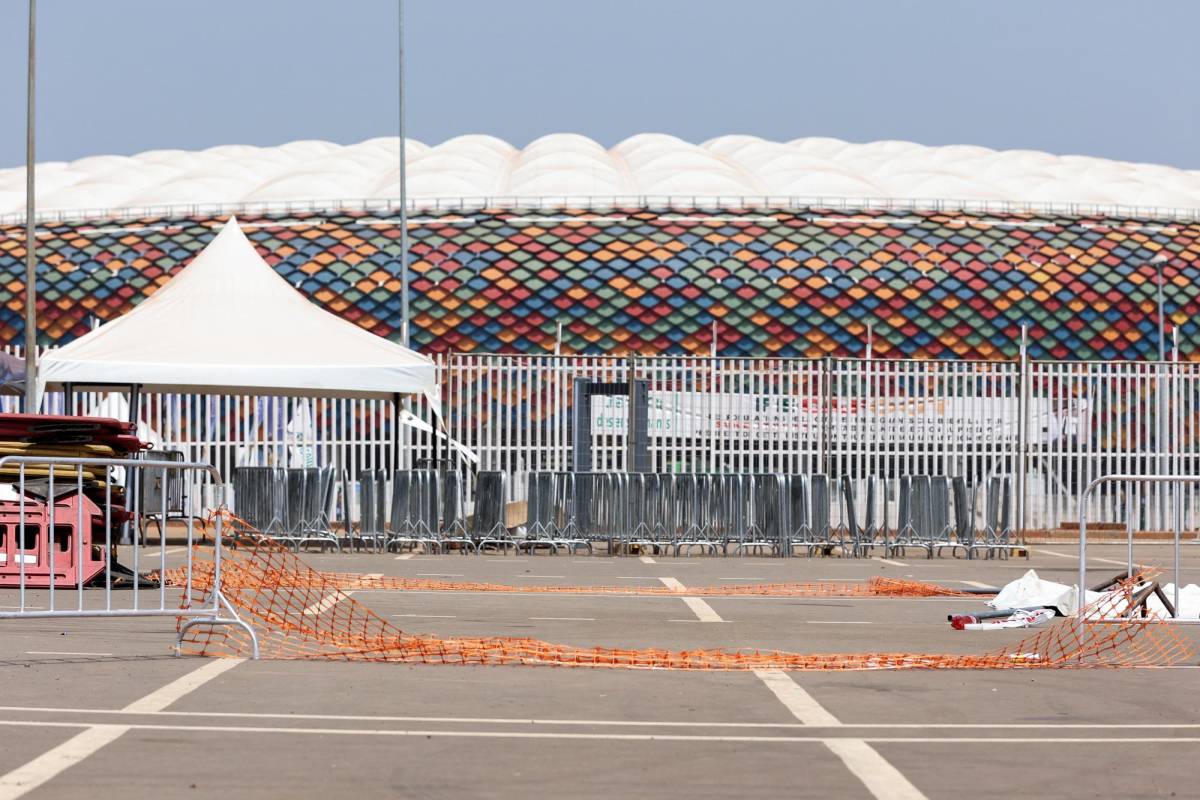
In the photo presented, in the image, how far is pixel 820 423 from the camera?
83.8 ft

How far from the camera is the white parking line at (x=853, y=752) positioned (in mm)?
5449

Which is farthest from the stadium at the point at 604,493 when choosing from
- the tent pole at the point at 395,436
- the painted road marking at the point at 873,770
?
the tent pole at the point at 395,436

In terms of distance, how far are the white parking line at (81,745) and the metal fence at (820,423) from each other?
1578 cm

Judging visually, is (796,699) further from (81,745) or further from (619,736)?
(81,745)

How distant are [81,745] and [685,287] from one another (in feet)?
164

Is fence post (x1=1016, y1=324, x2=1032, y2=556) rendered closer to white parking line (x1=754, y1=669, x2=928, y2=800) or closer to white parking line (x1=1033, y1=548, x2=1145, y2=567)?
white parking line (x1=1033, y1=548, x2=1145, y2=567)

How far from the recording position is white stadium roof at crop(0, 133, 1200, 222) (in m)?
60.1

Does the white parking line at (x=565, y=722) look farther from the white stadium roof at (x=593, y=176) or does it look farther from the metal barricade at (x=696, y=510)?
the white stadium roof at (x=593, y=176)

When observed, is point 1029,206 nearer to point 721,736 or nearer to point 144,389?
point 144,389

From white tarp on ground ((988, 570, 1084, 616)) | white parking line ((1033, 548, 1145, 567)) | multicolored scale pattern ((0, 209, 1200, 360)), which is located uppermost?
multicolored scale pattern ((0, 209, 1200, 360))

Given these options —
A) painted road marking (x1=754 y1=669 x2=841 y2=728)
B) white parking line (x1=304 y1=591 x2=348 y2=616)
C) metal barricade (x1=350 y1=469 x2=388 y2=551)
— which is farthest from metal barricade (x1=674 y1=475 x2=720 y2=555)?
painted road marking (x1=754 y1=669 x2=841 y2=728)

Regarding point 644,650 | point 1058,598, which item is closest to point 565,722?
point 644,650

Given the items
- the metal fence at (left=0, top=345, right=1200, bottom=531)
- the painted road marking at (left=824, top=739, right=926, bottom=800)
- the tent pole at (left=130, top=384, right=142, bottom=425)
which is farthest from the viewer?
the metal fence at (left=0, top=345, right=1200, bottom=531)

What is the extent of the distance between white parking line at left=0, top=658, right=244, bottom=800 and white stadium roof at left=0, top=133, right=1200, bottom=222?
51.1 meters
